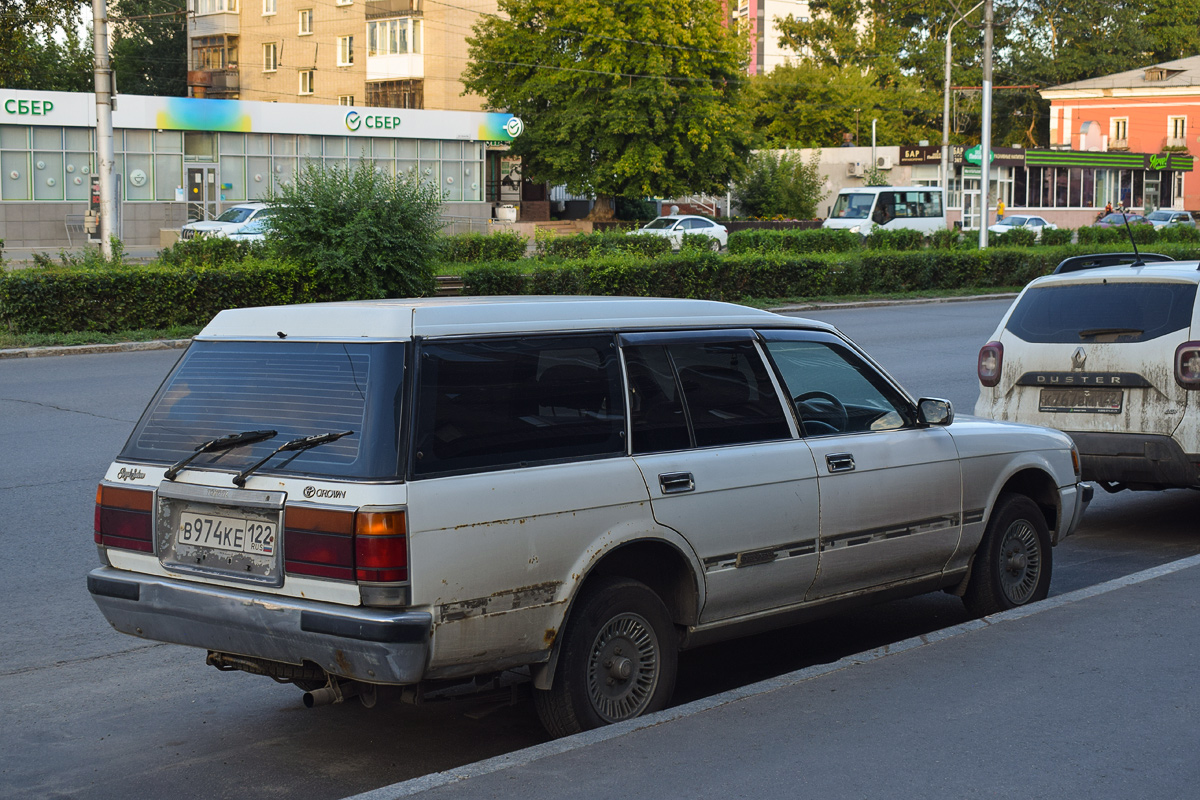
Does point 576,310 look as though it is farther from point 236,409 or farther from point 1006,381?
point 1006,381

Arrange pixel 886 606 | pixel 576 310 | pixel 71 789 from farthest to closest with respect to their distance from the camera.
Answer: pixel 886 606 < pixel 576 310 < pixel 71 789

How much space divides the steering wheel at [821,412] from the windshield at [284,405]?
1.92 m

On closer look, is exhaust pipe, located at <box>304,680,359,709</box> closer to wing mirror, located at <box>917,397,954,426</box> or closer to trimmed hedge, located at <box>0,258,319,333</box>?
wing mirror, located at <box>917,397,954,426</box>

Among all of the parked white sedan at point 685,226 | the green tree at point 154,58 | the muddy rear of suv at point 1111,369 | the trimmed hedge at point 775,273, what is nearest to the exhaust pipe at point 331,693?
the muddy rear of suv at point 1111,369

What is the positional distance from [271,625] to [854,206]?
42.4 metres

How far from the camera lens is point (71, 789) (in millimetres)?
4496

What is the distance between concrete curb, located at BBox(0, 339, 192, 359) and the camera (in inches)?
719

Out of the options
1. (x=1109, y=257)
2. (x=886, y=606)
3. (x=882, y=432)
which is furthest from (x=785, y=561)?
(x=1109, y=257)

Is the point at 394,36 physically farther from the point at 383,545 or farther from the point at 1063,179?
the point at 383,545

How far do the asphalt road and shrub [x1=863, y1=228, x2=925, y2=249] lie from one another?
24179mm

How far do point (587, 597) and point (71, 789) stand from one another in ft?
6.22

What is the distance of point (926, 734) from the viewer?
4402 millimetres

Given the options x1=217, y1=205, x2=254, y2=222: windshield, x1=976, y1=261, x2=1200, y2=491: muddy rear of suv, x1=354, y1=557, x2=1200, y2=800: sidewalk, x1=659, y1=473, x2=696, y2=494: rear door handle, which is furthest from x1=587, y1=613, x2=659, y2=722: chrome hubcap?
x1=217, y1=205, x2=254, y2=222: windshield

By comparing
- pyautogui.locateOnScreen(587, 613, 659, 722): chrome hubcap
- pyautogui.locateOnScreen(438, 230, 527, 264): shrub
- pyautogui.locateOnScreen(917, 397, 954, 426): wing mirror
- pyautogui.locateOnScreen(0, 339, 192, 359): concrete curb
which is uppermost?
pyautogui.locateOnScreen(438, 230, 527, 264): shrub
